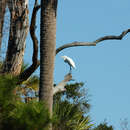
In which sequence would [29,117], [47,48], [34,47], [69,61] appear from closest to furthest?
[29,117]
[47,48]
[34,47]
[69,61]

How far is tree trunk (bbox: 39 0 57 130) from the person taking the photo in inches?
398

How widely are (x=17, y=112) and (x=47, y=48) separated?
2.15 metres

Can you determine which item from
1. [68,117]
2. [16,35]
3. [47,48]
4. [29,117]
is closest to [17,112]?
[29,117]

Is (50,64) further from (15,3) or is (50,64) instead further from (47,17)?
(15,3)

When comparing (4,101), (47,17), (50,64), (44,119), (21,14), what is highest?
(21,14)

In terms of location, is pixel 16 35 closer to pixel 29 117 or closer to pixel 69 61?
pixel 69 61

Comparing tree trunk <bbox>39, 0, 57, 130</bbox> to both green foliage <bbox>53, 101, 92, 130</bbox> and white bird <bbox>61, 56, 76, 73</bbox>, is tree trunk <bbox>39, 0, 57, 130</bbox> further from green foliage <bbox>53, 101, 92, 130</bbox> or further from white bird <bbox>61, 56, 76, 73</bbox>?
green foliage <bbox>53, 101, 92, 130</bbox>

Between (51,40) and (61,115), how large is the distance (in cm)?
429

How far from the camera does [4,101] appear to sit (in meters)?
9.49

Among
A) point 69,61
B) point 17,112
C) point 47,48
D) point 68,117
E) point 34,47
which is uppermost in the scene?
point 34,47

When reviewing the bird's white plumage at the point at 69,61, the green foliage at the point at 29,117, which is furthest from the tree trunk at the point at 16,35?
the green foliage at the point at 29,117

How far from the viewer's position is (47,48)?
1041cm

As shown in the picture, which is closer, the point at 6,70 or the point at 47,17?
the point at 47,17

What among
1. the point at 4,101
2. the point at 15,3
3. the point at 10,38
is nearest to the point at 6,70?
the point at 10,38
